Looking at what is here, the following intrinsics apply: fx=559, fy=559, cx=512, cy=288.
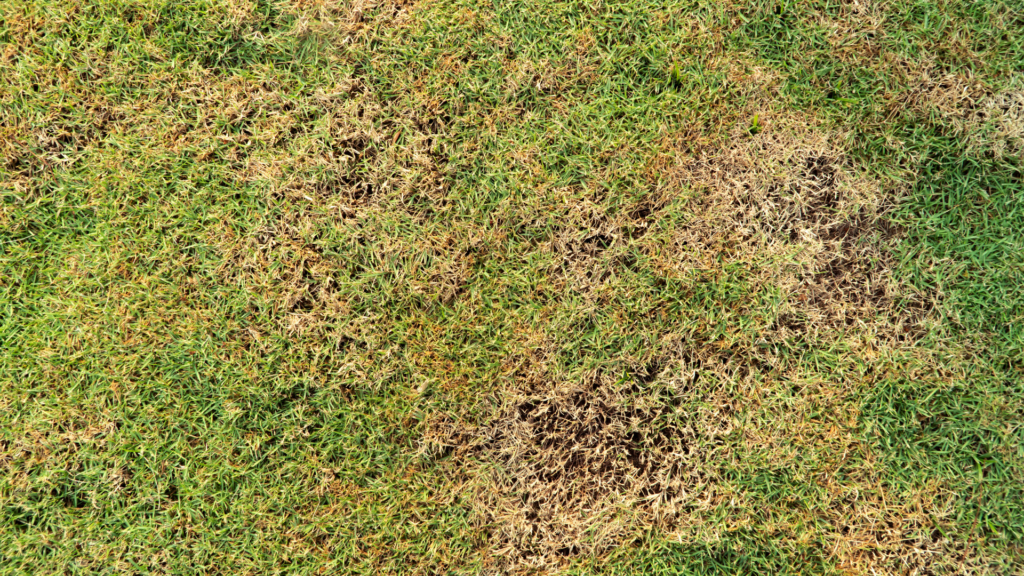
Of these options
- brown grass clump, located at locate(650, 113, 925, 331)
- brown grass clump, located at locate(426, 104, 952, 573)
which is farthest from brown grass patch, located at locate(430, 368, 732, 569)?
brown grass clump, located at locate(650, 113, 925, 331)

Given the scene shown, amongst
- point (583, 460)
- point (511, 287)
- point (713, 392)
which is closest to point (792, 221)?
point (713, 392)

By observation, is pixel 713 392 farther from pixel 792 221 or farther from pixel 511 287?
pixel 511 287

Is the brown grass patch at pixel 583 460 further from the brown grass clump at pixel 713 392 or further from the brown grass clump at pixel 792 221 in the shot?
the brown grass clump at pixel 792 221

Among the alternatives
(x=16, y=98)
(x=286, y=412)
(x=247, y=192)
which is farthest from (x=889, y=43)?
(x=16, y=98)

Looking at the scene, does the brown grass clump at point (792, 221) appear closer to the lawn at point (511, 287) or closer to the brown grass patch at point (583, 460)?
the lawn at point (511, 287)

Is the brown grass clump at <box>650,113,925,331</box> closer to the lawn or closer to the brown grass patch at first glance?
the lawn

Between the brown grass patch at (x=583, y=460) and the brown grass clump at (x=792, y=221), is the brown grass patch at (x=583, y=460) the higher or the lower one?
the lower one

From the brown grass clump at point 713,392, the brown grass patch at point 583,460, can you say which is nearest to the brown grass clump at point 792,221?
the brown grass clump at point 713,392

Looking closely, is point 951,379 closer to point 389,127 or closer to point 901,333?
point 901,333

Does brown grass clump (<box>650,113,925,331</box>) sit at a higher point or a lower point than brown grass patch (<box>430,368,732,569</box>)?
higher
